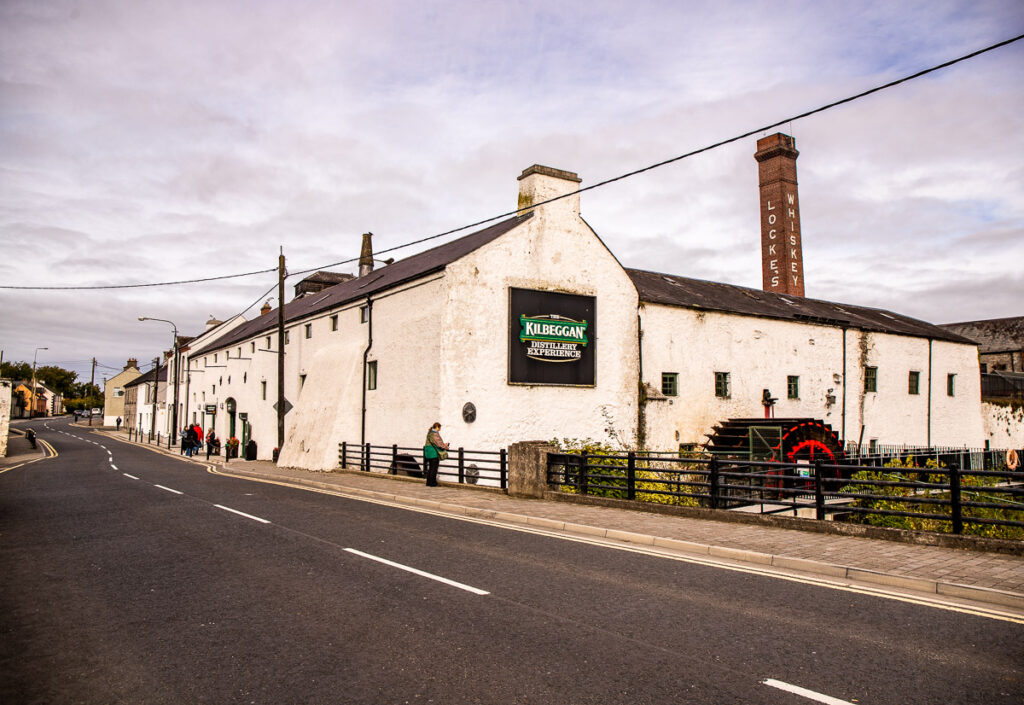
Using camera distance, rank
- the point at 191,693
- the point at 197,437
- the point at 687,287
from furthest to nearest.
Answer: the point at 197,437
the point at 687,287
the point at 191,693

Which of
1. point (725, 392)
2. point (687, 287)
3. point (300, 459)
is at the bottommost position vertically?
point (300, 459)

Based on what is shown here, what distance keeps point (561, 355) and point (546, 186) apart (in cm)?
620

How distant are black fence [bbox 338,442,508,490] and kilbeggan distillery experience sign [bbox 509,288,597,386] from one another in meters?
3.18

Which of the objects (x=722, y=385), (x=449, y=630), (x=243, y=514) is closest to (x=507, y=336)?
(x=722, y=385)

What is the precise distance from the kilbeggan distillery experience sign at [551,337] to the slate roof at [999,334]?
206 feet

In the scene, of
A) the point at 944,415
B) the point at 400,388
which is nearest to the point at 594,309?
the point at 400,388

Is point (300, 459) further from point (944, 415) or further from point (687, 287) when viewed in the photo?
point (944, 415)

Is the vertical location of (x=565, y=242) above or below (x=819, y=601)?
above

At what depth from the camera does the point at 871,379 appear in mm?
35094

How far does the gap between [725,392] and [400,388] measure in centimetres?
1487

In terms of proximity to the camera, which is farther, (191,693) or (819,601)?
(819,601)

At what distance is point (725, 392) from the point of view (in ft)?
98.1

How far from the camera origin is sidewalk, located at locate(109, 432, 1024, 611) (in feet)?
24.2

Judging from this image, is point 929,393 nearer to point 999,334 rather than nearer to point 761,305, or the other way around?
point 761,305
